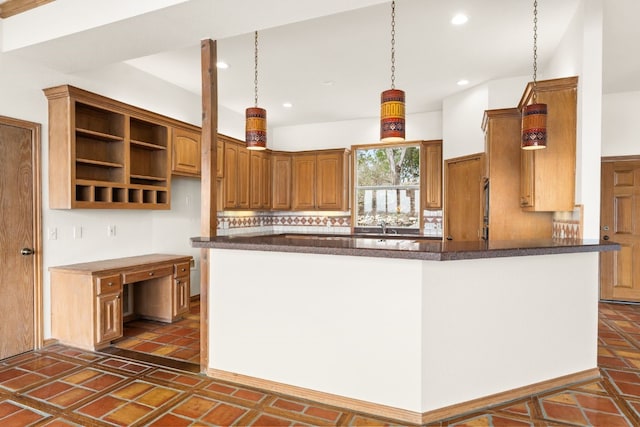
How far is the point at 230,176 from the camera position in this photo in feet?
18.9

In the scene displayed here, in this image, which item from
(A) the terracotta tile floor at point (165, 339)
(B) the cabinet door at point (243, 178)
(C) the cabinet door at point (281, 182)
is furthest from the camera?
(C) the cabinet door at point (281, 182)

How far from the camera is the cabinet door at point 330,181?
22.1 ft

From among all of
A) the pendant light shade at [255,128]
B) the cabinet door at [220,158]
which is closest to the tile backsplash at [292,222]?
the cabinet door at [220,158]

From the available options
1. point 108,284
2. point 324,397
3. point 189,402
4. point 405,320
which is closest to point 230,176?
point 108,284

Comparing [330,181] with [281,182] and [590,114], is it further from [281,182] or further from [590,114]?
[590,114]

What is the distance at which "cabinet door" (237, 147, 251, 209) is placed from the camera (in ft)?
19.7

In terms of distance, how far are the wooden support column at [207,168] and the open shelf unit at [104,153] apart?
1.40 metres

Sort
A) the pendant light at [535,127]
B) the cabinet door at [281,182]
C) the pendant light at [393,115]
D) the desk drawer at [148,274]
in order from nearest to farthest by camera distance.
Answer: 1. the pendant light at [393,115]
2. the pendant light at [535,127]
3. the desk drawer at [148,274]
4. the cabinet door at [281,182]

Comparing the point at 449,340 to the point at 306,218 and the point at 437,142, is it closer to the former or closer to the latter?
the point at 437,142

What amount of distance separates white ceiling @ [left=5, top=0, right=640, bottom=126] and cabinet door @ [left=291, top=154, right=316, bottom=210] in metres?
1.48

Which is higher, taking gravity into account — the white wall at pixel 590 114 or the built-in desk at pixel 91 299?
the white wall at pixel 590 114

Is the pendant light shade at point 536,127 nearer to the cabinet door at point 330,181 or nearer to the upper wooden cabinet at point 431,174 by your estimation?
the upper wooden cabinet at point 431,174

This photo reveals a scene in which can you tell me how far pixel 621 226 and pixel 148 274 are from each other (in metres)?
6.21

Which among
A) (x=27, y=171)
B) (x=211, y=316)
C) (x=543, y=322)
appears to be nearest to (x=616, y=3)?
(x=543, y=322)
